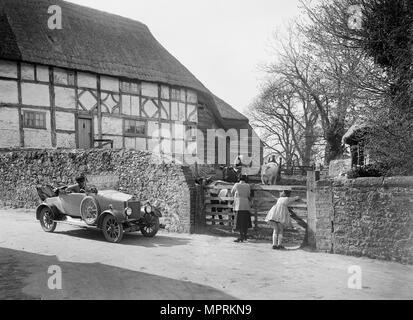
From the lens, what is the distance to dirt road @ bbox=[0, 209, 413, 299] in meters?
5.59

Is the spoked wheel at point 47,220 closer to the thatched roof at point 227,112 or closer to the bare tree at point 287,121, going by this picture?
the thatched roof at point 227,112

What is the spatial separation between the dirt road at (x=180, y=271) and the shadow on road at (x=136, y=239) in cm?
2

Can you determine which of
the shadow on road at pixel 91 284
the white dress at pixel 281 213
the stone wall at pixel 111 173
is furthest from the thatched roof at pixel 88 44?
the white dress at pixel 281 213

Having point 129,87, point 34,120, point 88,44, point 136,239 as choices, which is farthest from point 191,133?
point 136,239

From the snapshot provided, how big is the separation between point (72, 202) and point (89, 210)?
0.66 m

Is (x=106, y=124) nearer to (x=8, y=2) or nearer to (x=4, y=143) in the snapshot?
(x=4, y=143)

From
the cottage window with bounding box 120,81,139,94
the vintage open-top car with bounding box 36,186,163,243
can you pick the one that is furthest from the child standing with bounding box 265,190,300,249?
the cottage window with bounding box 120,81,139,94

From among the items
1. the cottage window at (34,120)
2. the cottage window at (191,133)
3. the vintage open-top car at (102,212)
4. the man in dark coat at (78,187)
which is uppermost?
the cottage window at (34,120)

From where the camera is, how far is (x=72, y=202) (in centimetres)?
1007

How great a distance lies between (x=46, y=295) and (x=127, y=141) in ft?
54.8

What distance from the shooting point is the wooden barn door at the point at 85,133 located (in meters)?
20.2

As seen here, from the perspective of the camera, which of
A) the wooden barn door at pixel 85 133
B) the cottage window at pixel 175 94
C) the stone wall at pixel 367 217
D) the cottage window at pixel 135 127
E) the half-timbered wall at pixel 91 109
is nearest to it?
the stone wall at pixel 367 217
